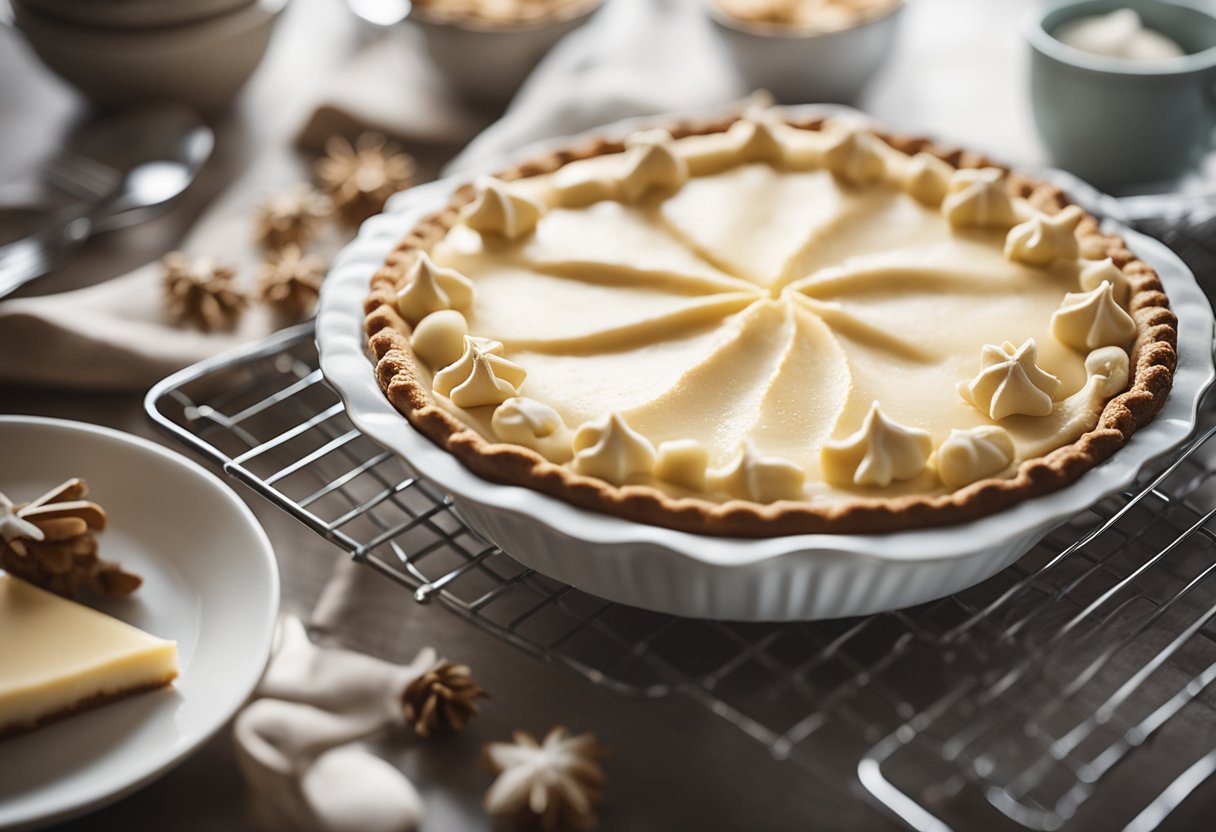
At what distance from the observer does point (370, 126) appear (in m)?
3.01

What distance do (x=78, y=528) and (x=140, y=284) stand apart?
884 millimetres

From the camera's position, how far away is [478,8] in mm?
3031

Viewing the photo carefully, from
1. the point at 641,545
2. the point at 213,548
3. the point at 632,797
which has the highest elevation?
the point at 641,545

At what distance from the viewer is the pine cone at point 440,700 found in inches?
65.6

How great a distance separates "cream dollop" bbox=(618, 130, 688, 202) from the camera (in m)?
2.29

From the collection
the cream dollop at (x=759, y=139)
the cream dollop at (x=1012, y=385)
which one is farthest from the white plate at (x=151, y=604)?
the cream dollop at (x=759, y=139)

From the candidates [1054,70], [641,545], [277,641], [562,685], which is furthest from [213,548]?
[1054,70]

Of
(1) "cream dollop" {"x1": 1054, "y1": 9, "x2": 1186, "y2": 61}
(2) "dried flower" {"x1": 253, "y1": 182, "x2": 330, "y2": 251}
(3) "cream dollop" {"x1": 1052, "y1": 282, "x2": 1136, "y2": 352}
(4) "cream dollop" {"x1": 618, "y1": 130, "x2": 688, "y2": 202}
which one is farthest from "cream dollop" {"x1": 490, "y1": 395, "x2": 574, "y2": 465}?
(1) "cream dollop" {"x1": 1054, "y1": 9, "x2": 1186, "y2": 61}

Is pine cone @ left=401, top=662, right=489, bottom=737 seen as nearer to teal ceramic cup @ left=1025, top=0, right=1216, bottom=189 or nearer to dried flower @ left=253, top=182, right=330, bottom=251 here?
dried flower @ left=253, top=182, right=330, bottom=251

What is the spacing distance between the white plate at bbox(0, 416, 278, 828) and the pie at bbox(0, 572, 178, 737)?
0.02 m

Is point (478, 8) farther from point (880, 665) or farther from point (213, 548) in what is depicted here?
point (880, 665)

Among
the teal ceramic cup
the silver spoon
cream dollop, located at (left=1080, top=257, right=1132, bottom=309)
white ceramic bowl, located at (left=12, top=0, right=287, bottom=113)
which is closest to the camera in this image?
cream dollop, located at (left=1080, top=257, right=1132, bottom=309)

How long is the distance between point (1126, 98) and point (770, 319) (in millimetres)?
1081

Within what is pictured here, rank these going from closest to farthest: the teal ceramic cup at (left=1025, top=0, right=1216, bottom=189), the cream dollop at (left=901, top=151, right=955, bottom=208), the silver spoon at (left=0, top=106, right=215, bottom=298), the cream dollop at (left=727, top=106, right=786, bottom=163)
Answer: the cream dollop at (left=901, top=151, right=955, bottom=208)
the cream dollop at (left=727, top=106, right=786, bottom=163)
the teal ceramic cup at (left=1025, top=0, right=1216, bottom=189)
the silver spoon at (left=0, top=106, right=215, bottom=298)
